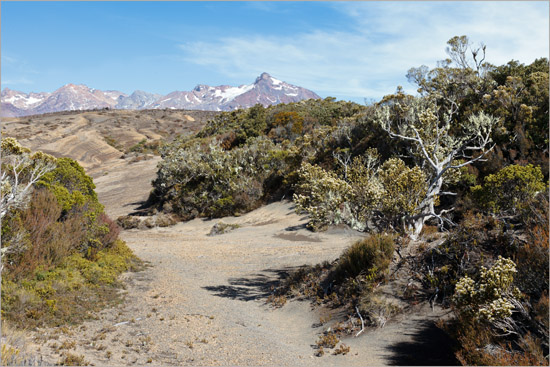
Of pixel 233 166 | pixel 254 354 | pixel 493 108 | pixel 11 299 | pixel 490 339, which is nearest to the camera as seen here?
pixel 490 339

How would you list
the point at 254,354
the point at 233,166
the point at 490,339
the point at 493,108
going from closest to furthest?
the point at 490,339, the point at 254,354, the point at 493,108, the point at 233,166

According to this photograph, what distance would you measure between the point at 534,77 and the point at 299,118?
2388 cm

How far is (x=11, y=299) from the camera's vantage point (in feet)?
29.0

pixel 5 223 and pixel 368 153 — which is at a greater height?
pixel 368 153

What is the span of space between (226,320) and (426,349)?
16.3 ft

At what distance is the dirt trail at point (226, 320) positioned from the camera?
774cm

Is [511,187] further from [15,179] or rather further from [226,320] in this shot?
[15,179]

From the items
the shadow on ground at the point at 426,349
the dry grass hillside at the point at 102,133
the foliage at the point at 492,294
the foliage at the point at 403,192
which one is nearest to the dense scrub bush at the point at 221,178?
the foliage at the point at 403,192

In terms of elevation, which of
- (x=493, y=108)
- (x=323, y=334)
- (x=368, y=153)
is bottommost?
(x=323, y=334)

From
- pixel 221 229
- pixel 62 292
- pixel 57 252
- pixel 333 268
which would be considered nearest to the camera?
pixel 62 292

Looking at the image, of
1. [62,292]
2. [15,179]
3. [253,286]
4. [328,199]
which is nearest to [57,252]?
[62,292]

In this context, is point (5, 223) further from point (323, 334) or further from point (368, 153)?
point (368, 153)

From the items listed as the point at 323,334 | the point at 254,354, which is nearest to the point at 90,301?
the point at 254,354

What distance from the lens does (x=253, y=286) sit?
44.0 ft
